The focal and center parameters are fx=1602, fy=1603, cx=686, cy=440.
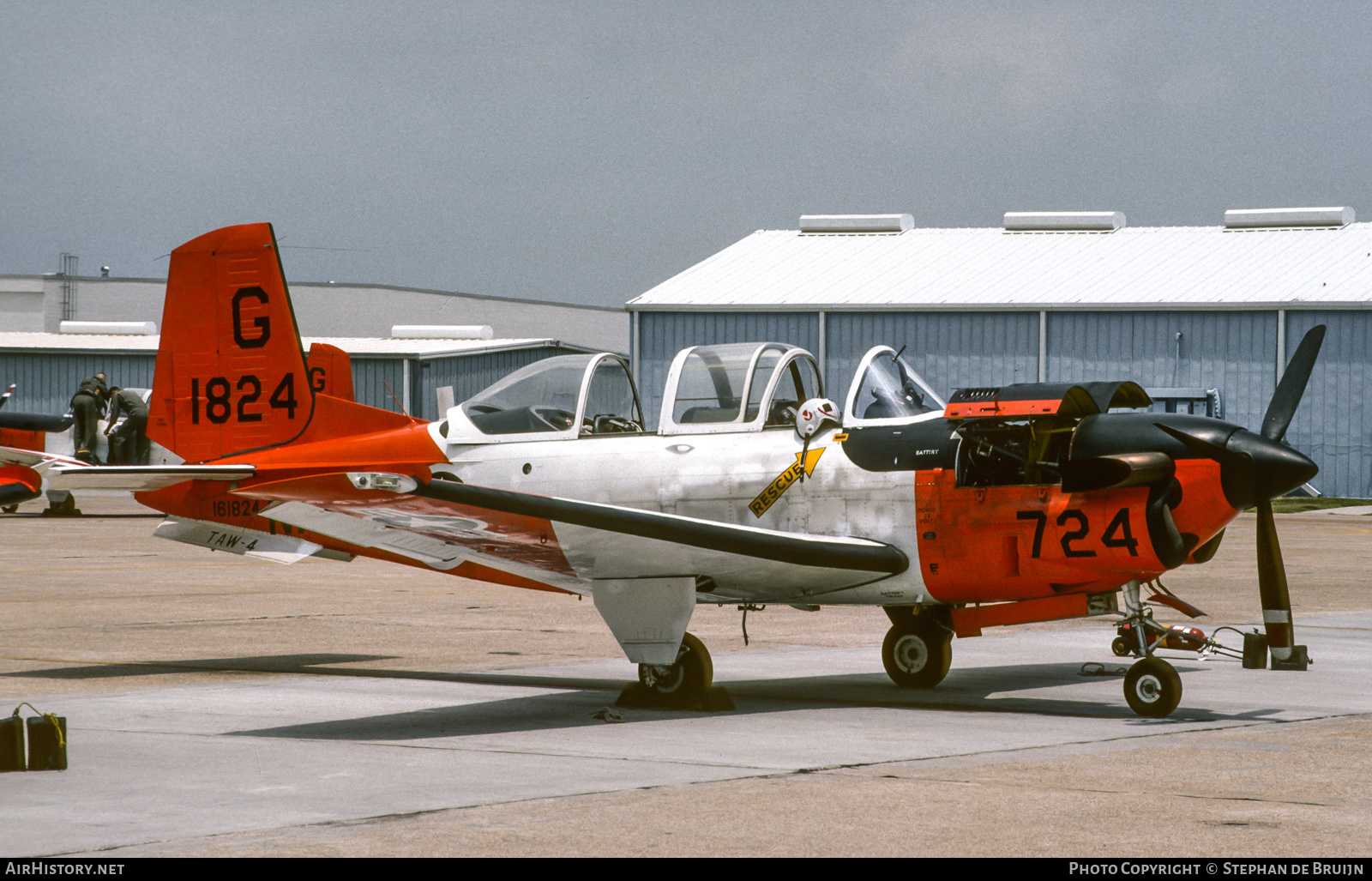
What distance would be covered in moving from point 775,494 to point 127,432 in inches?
933

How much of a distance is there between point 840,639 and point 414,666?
4270 millimetres

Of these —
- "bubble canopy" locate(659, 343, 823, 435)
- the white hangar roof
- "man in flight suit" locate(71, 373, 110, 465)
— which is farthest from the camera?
the white hangar roof

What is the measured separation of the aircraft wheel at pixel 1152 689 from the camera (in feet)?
33.2

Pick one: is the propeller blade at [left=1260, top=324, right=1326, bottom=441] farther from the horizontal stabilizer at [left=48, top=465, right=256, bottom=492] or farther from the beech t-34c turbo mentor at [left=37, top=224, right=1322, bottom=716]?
the horizontal stabilizer at [left=48, top=465, right=256, bottom=492]

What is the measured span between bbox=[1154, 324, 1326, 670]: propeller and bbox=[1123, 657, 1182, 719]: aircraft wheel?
922 millimetres

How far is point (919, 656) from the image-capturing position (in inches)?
468

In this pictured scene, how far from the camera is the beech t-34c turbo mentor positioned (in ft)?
32.8

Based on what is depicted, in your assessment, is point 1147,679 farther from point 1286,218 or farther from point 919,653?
point 1286,218

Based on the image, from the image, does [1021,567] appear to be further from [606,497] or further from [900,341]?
[900,341]

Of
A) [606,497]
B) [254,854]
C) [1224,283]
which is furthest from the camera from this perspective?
[1224,283]

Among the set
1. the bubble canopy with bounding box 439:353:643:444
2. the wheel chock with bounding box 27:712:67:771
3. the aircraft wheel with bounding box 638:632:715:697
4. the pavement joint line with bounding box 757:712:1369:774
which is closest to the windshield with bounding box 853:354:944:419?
the bubble canopy with bounding box 439:353:643:444

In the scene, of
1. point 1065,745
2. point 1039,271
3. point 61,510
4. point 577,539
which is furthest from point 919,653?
point 1039,271

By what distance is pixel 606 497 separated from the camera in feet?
38.1
